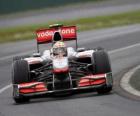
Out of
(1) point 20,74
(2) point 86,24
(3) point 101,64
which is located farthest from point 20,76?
(2) point 86,24

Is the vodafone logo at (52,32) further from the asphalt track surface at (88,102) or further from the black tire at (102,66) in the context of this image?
the black tire at (102,66)

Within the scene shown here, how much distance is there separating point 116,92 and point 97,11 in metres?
33.3

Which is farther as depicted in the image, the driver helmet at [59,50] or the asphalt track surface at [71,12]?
the asphalt track surface at [71,12]

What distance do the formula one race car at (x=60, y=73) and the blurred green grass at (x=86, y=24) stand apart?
62.8ft

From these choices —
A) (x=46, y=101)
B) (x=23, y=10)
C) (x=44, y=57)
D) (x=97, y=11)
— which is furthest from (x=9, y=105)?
(x=23, y=10)

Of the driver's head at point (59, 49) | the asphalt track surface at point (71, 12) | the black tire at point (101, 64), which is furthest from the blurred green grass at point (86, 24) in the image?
the black tire at point (101, 64)

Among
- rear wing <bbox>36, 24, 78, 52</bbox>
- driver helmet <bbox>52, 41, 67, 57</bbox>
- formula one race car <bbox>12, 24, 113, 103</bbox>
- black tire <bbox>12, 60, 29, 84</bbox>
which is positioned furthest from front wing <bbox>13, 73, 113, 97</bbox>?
rear wing <bbox>36, 24, 78, 52</bbox>

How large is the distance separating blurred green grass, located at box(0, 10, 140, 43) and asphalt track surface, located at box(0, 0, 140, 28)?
3.07 metres

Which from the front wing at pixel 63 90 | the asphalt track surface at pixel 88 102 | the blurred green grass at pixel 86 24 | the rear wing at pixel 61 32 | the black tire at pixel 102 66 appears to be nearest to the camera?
the asphalt track surface at pixel 88 102

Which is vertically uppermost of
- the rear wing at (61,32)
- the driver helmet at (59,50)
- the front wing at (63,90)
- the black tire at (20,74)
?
the rear wing at (61,32)

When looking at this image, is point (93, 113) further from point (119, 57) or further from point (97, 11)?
point (97, 11)

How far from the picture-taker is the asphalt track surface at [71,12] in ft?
150

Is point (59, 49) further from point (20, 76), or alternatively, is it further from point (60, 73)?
point (20, 76)

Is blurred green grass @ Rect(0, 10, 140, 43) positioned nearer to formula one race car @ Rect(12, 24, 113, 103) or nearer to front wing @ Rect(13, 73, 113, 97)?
formula one race car @ Rect(12, 24, 113, 103)
